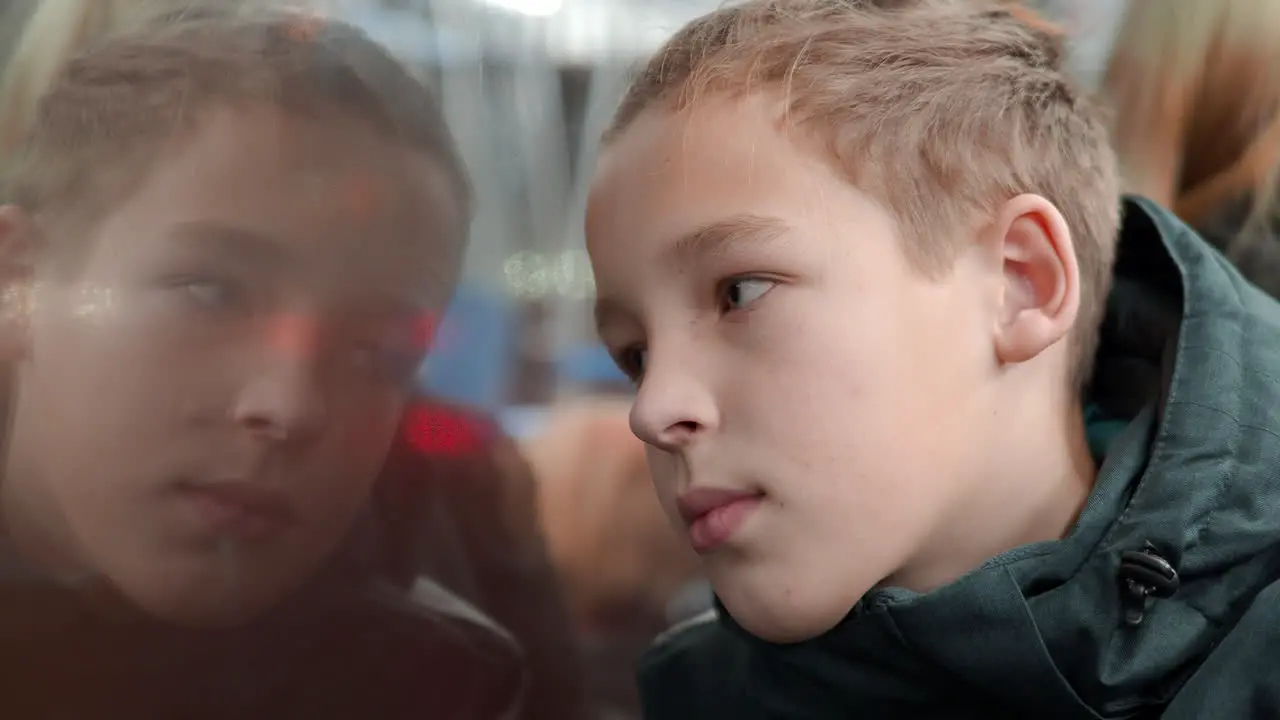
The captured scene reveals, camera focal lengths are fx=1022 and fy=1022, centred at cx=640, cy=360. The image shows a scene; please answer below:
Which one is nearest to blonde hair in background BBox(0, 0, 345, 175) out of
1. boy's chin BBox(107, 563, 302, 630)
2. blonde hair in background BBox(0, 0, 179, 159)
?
blonde hair in background BBox(0, 0, 179, 159)

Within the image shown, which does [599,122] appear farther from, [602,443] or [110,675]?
[110,675]

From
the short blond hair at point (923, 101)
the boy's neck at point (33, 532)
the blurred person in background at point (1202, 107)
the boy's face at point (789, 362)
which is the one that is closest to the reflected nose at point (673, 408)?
the boy's face at point (789, 362)

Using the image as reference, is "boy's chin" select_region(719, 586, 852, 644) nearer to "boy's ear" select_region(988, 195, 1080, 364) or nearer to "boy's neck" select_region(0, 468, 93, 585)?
"boy's ear" select_region(988, 195, 1080, 364)

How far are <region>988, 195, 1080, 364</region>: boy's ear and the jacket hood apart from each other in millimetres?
81

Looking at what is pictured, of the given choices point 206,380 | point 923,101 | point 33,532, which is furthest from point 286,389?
point 923,101

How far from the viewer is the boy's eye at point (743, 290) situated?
1.73ft

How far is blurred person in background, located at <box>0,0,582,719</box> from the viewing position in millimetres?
554

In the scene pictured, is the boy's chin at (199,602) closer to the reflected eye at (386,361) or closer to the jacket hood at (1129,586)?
the reflected eye at (386,361)

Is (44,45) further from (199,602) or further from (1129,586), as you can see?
(1129,586)

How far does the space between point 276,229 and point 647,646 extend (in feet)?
1.31

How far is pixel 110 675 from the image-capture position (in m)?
0.55

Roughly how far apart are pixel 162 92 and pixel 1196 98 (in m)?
0.77

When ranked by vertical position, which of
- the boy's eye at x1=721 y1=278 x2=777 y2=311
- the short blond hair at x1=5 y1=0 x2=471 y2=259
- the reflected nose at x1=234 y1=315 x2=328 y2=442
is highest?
the short blond hair at x1=5 y1=0 x2=471 y2=259

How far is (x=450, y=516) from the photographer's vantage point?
657 millimetres
